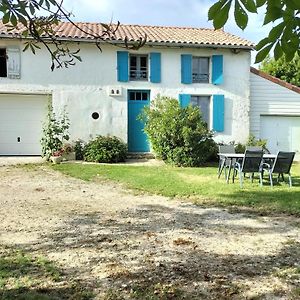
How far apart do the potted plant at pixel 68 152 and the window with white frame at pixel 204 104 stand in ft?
18.0

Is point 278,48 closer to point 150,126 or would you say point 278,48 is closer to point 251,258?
point 251,258

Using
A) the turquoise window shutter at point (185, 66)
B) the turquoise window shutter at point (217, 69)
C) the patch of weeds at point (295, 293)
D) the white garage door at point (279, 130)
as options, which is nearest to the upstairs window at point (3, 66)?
the turquoise window shutter at point (185, 66)

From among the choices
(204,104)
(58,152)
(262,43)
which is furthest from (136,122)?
(262,43)

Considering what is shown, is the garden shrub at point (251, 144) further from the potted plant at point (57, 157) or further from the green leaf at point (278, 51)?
the green leaf at point (278, 51)

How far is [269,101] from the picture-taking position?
57.1 feet

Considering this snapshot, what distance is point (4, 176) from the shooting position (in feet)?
35.1

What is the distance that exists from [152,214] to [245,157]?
3.63 metres

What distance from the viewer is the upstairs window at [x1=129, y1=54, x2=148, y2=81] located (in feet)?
54.1

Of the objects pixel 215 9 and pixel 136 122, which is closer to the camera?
pixel 215 9

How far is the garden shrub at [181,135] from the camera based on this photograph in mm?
13711

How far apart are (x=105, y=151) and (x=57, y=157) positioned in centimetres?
176

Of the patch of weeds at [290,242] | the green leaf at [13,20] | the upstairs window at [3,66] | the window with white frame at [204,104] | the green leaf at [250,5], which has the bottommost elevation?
the patch of weeds at [290,242]

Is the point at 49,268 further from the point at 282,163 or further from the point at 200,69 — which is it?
the point at 200,69

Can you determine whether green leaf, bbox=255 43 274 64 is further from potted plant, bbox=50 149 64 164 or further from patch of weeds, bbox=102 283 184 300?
potted plant, bbox=50 149 64 164
